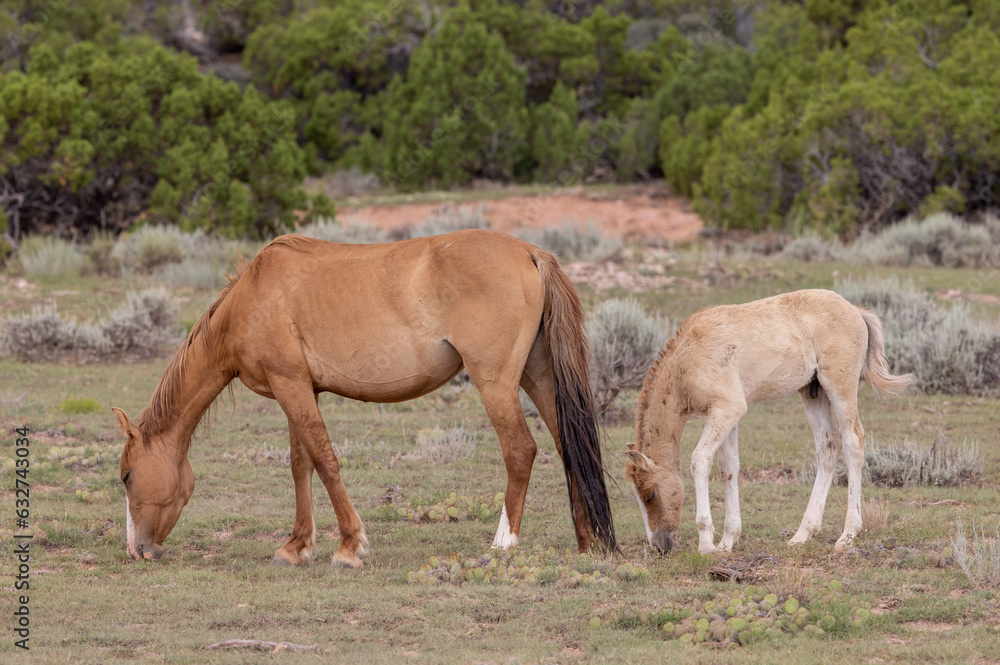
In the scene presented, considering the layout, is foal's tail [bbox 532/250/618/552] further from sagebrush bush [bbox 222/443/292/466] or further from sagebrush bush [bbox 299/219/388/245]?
sagebrush bush [bbox 299/219/388/245]

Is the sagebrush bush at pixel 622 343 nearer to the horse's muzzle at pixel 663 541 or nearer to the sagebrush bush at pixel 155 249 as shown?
the horse's muzzle at pixel 663 541

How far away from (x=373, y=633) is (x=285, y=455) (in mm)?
4472

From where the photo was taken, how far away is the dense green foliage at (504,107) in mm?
20656

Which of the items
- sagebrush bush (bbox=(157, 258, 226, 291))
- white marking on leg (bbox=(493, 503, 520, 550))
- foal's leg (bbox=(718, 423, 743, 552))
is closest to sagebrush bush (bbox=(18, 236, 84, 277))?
sagebrush bush (bbox=(157, 258, 226, 291))

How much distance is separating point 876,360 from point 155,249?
14.1m

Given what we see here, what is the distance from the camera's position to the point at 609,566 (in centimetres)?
604

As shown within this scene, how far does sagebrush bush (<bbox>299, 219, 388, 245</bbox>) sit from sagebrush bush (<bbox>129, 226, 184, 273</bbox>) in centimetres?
256

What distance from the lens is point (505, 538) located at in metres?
6.46

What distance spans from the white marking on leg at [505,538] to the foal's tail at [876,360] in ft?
8.38

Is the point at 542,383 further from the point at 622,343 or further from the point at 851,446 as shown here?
the point at 622,343

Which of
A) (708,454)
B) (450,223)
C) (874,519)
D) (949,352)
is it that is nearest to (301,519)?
(708,454)

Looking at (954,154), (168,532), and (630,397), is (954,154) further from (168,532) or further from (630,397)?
(168,532)

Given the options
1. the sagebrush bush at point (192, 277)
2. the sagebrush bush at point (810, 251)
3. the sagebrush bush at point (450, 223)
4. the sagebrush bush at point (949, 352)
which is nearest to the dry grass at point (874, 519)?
the sagebrush bush at point (949, 352)

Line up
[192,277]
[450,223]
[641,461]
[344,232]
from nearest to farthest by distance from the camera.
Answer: [641,461]
[192,277]
[344,232]
[450,223]
